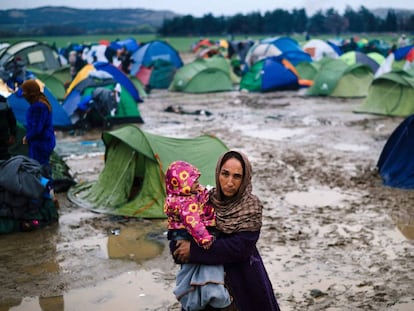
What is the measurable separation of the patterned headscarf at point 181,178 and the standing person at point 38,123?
512 centimetres

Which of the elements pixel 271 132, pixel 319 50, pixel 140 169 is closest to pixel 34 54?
pixel 271 132

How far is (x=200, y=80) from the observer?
23812 millimetres

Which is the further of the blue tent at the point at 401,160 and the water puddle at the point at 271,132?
the water puddle at the point at 271,132

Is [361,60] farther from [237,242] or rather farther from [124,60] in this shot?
[237,242]

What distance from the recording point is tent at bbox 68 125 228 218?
8.13m

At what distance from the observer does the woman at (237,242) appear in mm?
2902

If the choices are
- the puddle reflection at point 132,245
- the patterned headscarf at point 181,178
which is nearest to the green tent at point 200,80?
the puddle reflection at point 132,245

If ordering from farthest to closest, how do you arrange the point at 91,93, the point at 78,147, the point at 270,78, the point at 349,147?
the point at 270,78
the point at 91,93
the point at 78,147
the point at 349,147

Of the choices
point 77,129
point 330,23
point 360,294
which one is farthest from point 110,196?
point 330,23

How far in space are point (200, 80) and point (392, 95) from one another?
920cm

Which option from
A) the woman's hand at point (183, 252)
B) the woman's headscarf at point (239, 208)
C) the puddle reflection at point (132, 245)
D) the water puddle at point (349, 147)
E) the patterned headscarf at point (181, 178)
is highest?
the patterned headscarf at point (181, 178)

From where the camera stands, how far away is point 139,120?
1608 cm

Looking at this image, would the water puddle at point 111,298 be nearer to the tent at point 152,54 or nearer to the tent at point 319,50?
the tent at point 152,54

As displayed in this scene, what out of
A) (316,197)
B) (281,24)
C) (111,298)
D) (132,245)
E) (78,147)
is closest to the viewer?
(111,298)
